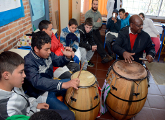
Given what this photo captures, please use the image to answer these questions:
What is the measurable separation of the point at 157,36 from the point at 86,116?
10.6 ft

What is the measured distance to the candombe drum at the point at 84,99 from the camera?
1563 mm

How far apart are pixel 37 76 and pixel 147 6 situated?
544 centimetres

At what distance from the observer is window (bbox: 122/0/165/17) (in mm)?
5160

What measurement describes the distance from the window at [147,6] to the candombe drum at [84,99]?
4856 millimetres

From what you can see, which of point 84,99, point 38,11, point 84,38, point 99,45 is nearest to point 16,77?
point 84,99

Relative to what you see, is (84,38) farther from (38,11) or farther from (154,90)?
(154,90)

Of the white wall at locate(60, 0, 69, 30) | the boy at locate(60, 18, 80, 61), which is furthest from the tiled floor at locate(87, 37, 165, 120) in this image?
the white wall at locate(60, 0, 69, 30)

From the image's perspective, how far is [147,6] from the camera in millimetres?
5332

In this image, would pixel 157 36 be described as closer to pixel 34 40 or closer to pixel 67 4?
pixel 67 4

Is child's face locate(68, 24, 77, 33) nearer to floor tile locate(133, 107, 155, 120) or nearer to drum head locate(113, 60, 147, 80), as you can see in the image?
drum head locate(113, 60, 147, 80)

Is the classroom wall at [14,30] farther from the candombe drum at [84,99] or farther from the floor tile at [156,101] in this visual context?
the floor tile at [156,101]

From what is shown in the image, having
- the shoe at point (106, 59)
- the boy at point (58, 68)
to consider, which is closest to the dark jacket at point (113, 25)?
the shoe at point (106, 59)

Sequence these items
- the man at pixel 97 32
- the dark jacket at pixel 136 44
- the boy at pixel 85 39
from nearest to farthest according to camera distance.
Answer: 1. the dark jacket at pixel 136 44
2. the boy at pixel 85 39
3. the man at pixel 97 32

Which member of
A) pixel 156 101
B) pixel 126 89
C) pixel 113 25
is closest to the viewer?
pixel 126 89
